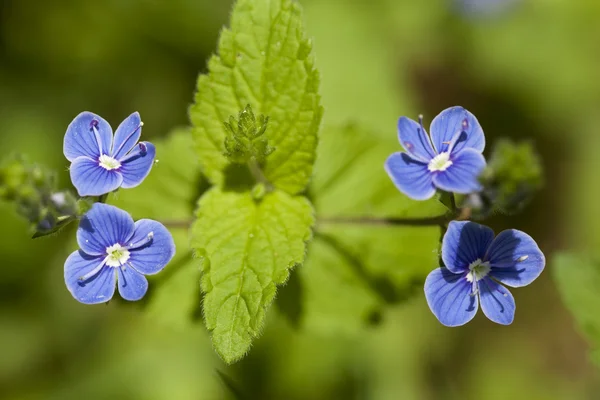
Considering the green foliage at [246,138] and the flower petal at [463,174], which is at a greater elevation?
the flower petal at [463,174]

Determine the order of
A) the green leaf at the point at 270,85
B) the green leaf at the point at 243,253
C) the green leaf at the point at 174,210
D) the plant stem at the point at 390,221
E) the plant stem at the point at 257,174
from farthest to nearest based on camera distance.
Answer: the green leaf at the point at 174,210, the plant stem at the point at 257,174, the green leaf at the point at 270,85, the plant stem at the point at 390,221, the green leaf at the point at 243,253

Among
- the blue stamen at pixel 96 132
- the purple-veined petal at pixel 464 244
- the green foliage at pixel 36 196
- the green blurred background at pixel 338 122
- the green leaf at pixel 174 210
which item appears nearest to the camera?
the green foliage at pixel 36 196

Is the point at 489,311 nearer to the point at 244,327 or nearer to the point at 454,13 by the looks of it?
the point at 244,327

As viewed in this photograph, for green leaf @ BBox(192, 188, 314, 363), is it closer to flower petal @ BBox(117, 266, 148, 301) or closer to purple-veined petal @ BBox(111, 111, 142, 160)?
flower petal @ BBox(117, 266, 148, 301)


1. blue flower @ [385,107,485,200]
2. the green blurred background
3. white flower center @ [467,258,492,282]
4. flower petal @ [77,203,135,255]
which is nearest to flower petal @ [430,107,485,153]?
blue flower @ [385,107,485,200]

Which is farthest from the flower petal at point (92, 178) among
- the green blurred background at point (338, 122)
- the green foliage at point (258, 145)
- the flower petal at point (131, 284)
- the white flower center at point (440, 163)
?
the green blurred background at point (338, 122)

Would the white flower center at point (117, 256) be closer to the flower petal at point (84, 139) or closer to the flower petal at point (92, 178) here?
the flower petal at point (92, 178)

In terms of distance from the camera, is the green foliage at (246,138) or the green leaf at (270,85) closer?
the green foliage at (246,138)
